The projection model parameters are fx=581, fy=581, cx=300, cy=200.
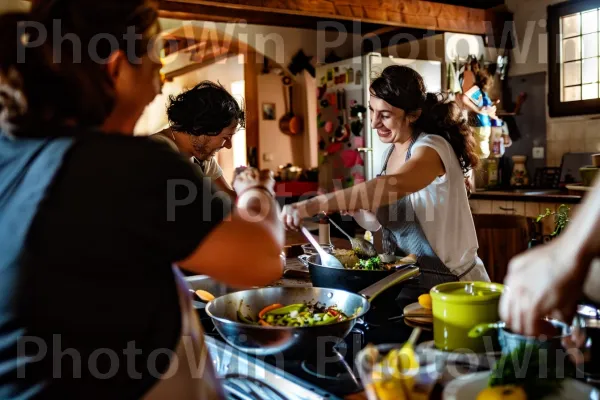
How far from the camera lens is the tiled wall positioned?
4746 mm

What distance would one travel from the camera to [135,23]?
2.99 feet

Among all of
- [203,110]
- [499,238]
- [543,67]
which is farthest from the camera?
[543,67]

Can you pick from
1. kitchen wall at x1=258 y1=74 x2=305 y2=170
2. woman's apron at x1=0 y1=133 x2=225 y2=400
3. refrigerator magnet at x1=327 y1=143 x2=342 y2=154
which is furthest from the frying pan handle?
kitchen wall at x1=258 y1=74 x2=305 y2=170

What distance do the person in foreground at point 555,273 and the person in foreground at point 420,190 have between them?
2.78ft

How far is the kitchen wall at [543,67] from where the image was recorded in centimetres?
479

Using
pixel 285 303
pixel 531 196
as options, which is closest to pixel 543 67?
pixel 531 196

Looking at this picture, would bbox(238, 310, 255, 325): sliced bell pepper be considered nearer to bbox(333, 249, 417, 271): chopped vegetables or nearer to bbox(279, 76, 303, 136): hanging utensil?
bbox(333, 249, 417, 271): chopped vegetables

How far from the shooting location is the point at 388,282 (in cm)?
150

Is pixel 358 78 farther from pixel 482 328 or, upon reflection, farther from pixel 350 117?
pixel 482 328

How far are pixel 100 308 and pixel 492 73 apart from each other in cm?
518

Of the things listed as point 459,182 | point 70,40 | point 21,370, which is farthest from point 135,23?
point 459,182

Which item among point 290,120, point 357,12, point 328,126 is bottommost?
point 328,126

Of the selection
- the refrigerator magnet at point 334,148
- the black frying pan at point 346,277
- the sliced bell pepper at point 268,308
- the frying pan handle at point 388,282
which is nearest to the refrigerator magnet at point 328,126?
the refrigerator magnet at point 334,148

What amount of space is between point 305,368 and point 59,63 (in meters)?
0.72
